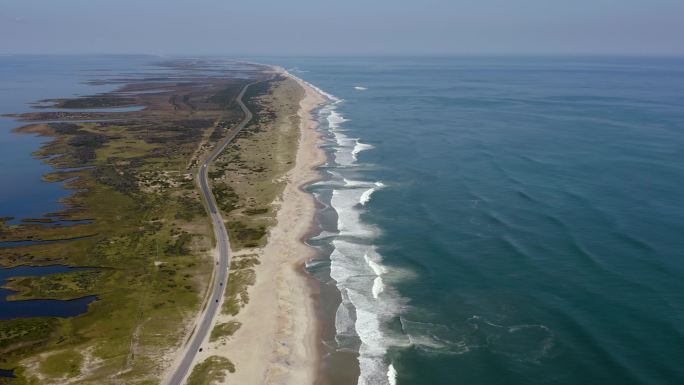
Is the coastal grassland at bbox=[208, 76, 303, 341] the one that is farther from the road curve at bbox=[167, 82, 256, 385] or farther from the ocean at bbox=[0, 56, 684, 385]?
the ocean at bbox=[0, 56, 684, 385]

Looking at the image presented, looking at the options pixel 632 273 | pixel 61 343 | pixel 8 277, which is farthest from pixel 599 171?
pixel 8 277

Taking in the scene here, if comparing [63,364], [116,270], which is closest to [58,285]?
[116,270]

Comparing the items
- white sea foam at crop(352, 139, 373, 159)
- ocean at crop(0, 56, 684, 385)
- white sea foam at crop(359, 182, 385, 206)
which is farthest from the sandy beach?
white sea foam at crop(352, 139, 373, 159)

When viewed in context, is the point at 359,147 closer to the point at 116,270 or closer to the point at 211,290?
the point at 211,290

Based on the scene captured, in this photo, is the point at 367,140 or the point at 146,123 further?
the point at 146,123

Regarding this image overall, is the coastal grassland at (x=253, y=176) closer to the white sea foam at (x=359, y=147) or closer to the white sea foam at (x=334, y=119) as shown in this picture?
the white sea foam at (x=334, y=119)

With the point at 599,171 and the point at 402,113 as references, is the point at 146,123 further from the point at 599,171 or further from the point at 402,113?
the point at 599,171

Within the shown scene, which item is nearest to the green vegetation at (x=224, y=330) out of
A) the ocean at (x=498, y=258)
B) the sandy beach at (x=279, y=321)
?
the sandy beach at (x=279, y=321)
